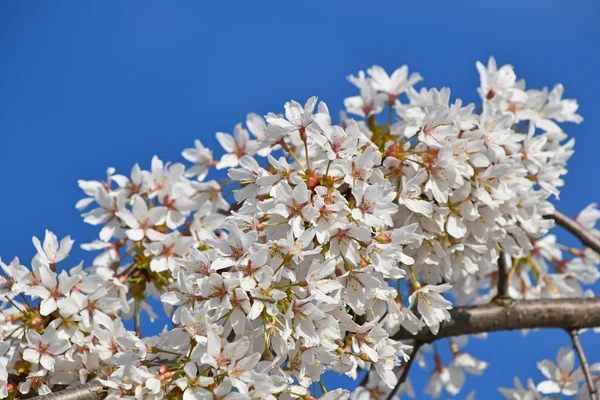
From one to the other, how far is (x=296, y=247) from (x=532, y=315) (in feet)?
7.72

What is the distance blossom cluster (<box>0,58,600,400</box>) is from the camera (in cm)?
328

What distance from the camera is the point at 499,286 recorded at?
16.5 ft

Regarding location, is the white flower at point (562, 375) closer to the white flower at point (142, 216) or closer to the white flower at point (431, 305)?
the white flower at point (431, 305)

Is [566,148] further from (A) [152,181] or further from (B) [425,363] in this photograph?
(A) [152,181]

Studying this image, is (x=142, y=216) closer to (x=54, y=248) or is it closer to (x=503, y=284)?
(x=54, y=248)

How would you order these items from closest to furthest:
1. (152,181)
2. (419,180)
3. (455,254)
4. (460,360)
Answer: (419,180), (455,254), (152,181), (460,360)

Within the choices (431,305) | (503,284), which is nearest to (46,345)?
(431,305)

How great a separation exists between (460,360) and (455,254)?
6.47 ft

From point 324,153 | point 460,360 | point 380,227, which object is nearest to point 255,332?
point 380,227

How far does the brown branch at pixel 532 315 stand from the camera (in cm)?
496

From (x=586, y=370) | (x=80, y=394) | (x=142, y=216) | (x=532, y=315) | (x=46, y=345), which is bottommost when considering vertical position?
(x=80, y=394)

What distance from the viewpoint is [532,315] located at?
16.6 feet

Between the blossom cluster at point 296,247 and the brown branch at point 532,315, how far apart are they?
0.47 m

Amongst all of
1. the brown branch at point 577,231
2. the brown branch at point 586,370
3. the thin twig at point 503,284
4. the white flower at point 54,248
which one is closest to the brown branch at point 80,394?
the white flower at point 54,248
